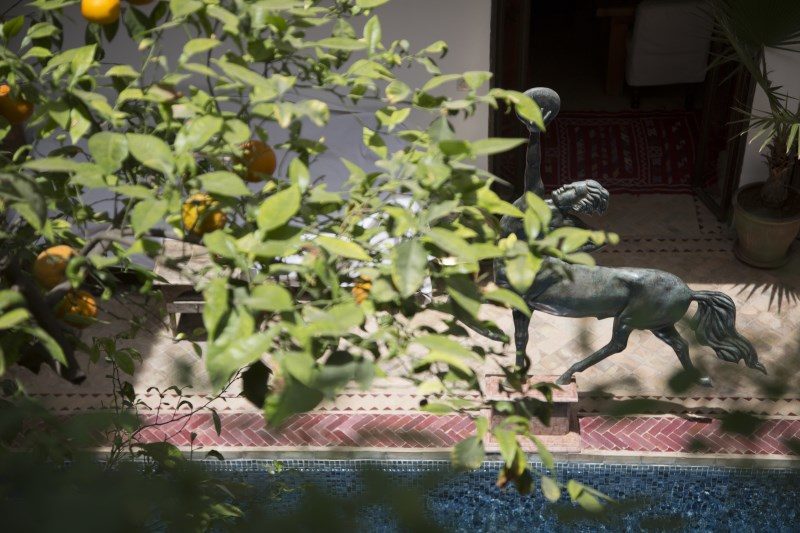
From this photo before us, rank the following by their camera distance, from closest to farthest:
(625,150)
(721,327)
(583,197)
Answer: (583,197), (721,327), (625,150)

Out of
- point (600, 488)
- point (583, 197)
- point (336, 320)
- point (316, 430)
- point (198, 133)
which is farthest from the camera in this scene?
point (316, 430)

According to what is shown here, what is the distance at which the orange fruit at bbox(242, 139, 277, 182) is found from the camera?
8.43ft

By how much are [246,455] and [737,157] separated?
4.08 meters

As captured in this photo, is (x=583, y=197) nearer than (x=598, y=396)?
Yes

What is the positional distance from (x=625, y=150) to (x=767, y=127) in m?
1.82

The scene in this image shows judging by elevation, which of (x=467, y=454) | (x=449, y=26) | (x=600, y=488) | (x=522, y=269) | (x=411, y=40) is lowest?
(x=600, y=488)

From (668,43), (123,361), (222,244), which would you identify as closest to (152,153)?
(222,244)

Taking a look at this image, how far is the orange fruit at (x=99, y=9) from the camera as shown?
2.49 meters

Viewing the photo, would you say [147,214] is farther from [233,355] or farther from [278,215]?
[233,355]

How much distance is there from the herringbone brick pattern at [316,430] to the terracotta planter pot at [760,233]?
2491 mm

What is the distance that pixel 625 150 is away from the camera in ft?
27.2

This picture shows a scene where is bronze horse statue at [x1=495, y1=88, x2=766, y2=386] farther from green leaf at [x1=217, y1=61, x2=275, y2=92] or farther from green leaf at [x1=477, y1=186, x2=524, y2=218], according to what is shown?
green leaf at [x1=217, y1=61, x2=275, y2=92]

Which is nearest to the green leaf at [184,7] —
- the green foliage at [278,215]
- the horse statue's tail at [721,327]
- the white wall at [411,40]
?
the green foliage at [278,215]

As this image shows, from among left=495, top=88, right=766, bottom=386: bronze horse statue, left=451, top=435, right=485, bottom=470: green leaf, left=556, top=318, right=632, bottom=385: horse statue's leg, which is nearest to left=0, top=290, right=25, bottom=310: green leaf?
left=451, top=435, right=485, bottom=470: green leaf
